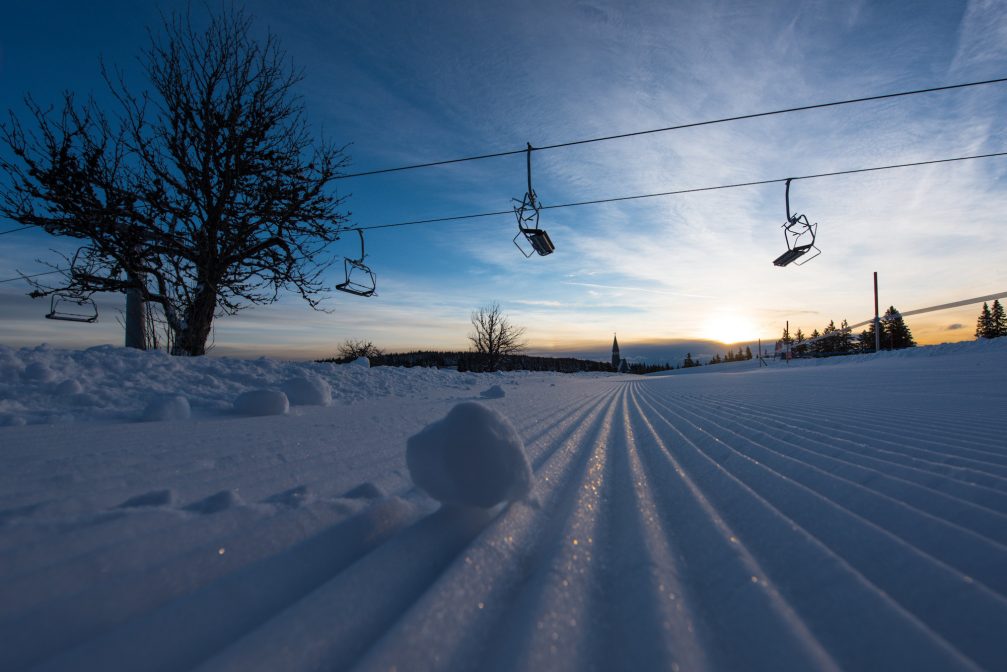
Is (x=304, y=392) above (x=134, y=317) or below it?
below

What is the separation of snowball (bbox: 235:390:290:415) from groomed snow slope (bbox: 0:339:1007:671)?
1441 millimetres

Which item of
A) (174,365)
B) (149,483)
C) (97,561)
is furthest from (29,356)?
(97,561)

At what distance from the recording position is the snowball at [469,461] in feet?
4.33

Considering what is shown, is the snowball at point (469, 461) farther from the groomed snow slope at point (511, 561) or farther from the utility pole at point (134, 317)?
the utility pole at point (134, 317)

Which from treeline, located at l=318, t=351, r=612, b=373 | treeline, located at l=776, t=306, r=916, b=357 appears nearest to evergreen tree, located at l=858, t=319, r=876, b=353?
treeline, located at l=776, t=306, r=916, b=357

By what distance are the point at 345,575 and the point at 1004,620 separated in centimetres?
135

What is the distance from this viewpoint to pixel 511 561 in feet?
3.71

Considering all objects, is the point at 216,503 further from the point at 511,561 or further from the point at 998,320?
the point at 998,320

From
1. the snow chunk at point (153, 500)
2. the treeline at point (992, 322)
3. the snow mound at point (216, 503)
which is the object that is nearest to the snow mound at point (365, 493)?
the snow mound at point (216, 503)

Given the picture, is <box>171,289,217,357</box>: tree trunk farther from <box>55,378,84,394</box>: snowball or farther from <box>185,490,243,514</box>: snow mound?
<box>185,490,243,514</box>: snow mound

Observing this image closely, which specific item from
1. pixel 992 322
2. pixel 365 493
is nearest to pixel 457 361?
pixel 365 493

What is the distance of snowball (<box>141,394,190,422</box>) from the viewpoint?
11.5 ft

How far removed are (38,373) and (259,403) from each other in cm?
189

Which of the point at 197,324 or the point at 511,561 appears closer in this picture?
the point at 511,561
